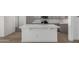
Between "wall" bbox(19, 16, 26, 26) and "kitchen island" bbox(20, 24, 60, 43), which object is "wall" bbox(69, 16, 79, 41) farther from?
"wall" bbox(19, 16, 26, 26)

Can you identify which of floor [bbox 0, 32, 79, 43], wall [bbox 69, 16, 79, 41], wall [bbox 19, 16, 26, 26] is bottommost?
floor [bbox 0, 32, 79, 43]

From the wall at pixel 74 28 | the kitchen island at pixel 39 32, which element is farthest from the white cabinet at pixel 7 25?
the wall at pixel 74 28

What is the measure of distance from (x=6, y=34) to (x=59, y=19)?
0.62 m

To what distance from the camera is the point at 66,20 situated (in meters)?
1.32

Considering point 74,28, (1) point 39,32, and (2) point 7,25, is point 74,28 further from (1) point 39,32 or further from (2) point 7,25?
(2) point 7,25

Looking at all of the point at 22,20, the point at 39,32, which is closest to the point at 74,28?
the point at 39,32

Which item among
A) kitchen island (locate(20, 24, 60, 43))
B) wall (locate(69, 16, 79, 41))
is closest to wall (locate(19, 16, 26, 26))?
kitchen island (locate(20, 24, 60, 43))

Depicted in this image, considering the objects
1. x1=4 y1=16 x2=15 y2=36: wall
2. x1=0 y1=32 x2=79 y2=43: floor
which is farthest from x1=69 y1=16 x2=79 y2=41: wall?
x1=4 y1=16 x2=15 y2=36: wall

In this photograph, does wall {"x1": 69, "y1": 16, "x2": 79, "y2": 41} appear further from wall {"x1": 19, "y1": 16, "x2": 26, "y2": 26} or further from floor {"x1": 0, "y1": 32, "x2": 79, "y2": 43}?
wall {"x1": 19, "y1": 16, "x2": 26, "y2": 26}

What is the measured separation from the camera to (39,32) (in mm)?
1390

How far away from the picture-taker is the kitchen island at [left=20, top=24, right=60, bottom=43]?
136cm

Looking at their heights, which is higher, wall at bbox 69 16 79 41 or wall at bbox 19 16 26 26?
wall at bbox 19 16 26 26
